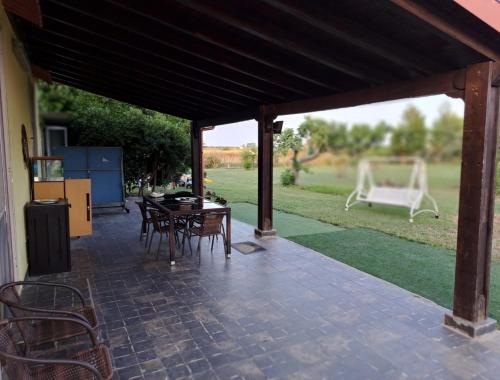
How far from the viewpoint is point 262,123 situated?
6.35m

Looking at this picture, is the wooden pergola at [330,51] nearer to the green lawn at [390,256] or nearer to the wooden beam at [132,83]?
the wooden beam at [132,83]

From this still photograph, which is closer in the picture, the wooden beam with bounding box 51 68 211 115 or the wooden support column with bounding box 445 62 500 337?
the wooden support column with bounding box 445 62 500 337

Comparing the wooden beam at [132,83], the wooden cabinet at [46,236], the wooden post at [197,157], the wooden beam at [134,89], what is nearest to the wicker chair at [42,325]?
the wooden cabinet at [46,236]

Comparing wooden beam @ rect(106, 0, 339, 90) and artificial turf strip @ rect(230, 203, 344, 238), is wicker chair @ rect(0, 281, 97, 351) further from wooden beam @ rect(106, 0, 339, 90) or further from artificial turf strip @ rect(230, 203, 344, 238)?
artificial turf strip @ rect(230, 203, 344, 238)

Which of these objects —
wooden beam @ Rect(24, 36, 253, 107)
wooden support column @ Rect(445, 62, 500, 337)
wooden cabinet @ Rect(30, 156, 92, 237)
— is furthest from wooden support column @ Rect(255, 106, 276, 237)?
wooden support column @ Rect(445, 62, 500, 337)

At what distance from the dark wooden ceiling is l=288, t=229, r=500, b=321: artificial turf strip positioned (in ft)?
7.92

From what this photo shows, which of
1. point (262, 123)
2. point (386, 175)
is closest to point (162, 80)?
point (262, 123)

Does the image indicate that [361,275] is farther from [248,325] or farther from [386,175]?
[386,175]

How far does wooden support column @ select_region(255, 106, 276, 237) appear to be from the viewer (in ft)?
20.8

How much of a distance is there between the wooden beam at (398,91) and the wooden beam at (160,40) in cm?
50

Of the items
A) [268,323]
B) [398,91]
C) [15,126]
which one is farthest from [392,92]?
[15,126]

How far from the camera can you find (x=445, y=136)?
0.84m

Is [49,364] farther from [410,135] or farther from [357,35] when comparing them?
[357,35]

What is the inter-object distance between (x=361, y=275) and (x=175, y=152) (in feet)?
26.7
